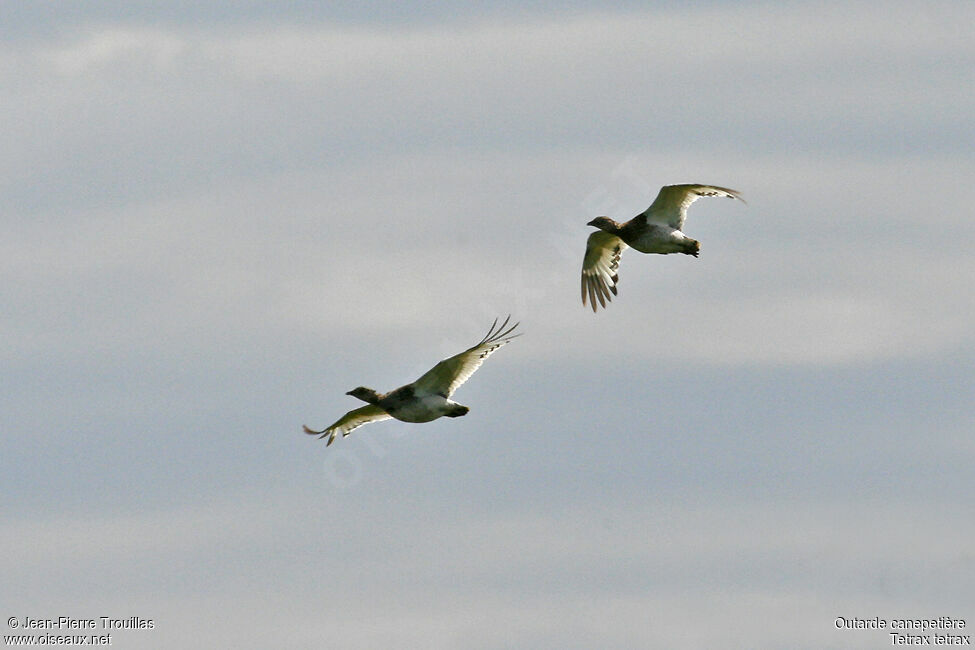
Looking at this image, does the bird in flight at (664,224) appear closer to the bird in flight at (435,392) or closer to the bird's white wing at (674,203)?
the bird's white wing at (674,203)

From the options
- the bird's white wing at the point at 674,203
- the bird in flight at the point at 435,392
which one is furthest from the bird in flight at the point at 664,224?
the bird in flight at the point at 435,392

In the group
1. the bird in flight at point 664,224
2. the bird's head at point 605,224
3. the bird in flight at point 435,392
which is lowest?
the bird in flight at point 435,392

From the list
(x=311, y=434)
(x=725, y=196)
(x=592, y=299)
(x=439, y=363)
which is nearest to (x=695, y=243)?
(x=725, y=196)

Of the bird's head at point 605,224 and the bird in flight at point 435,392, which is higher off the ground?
the bird's head at point 605,224

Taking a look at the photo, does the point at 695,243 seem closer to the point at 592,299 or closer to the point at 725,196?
the point at 725,196

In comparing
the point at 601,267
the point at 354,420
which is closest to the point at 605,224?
the point at 601,267

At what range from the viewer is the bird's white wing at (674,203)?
6153 centimetres

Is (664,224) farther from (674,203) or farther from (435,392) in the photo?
(435,392)

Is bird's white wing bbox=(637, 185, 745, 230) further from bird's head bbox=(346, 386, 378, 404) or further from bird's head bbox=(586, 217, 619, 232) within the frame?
bird's head bbox=(346, 386, 378, 404)

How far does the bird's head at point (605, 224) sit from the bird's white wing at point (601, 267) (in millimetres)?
1942

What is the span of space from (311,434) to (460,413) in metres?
5.78

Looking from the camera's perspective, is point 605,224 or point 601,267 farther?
point 601,267

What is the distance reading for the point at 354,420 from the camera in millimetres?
59469

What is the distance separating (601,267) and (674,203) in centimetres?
693
